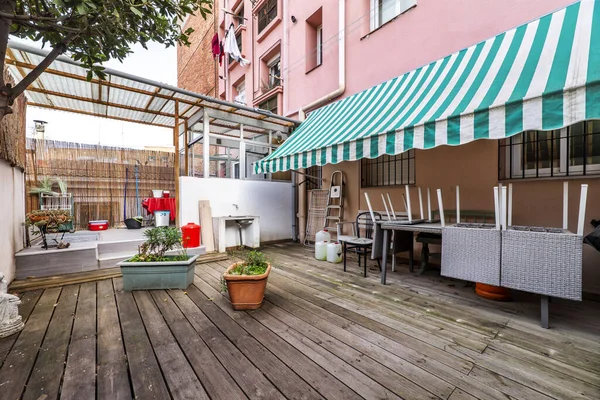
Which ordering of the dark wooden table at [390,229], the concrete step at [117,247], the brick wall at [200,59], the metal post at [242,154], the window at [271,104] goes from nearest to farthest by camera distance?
the dark wooden table at [390,229] → the concrete step at [117,247] → the metal post at [242,154] → the window at [271,104] → the brick wall at [200,59]

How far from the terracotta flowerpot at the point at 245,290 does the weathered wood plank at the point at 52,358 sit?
1251 millimetres

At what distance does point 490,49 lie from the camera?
3.11 metres

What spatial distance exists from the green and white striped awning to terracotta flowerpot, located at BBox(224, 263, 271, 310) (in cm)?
204

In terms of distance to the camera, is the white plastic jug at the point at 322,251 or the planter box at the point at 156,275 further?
the white plastic jug at the point at 322,251

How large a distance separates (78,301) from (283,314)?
233cm

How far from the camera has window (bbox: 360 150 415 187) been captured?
461 cm

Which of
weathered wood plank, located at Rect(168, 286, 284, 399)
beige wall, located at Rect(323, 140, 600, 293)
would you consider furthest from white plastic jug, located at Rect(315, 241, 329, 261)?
weathered wood plank, located at Rect(168, 286, 284, 399)

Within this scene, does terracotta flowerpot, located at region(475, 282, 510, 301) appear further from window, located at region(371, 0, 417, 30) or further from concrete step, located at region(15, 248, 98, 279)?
concrete step, located at region(15, 248, 98, 279)

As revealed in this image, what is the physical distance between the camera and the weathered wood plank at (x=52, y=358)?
1463mm

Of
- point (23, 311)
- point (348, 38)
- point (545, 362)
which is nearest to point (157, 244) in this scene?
point (23, 311)

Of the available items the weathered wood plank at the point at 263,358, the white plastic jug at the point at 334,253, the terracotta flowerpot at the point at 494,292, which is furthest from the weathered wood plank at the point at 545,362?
the white plastic jug at the point at 334,253

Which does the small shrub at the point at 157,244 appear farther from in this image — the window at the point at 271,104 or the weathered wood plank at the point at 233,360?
the window at the point at 271,104

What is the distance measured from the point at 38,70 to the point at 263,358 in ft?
7.25

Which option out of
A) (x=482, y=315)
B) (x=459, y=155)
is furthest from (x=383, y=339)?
(x=459, y=155)
